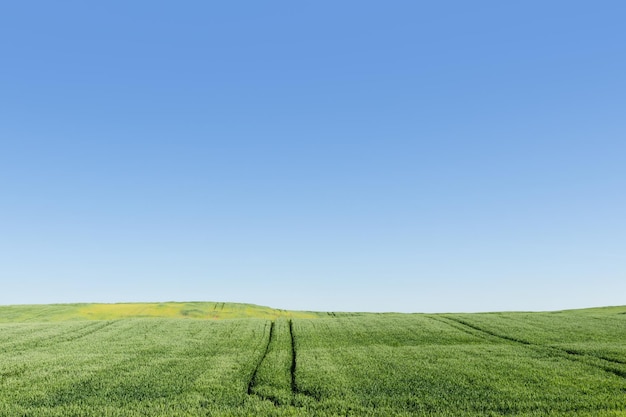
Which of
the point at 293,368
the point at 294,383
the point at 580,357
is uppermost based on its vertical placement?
the point at 580,357

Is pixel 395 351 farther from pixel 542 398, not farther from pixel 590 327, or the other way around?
pixel 590 327

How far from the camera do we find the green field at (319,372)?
16.0m

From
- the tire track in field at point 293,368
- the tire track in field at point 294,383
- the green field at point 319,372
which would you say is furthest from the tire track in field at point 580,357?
the tire track in field at point 293,368

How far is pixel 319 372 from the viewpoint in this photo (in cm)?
2098

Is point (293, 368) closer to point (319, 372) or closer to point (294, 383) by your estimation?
point (319, 372)

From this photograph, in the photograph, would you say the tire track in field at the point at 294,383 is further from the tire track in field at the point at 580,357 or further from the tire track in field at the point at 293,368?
the tire track in field at the point at 580,357

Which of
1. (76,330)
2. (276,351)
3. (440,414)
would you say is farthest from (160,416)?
(76,330)

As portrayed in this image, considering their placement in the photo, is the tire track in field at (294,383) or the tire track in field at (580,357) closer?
the tire track in field at (294,383)

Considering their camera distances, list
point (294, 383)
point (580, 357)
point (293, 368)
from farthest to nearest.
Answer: point (580, 357) → point (293, 368) → point (294, 383)

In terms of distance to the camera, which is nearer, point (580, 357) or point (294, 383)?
point (294, 383)

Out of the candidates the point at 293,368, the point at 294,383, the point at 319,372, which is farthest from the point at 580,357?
the point at 294,383

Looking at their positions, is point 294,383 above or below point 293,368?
below

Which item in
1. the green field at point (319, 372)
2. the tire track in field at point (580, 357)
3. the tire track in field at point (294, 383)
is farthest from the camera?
the tire track in field at point (580, 357)

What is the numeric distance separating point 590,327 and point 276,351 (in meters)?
30.2
